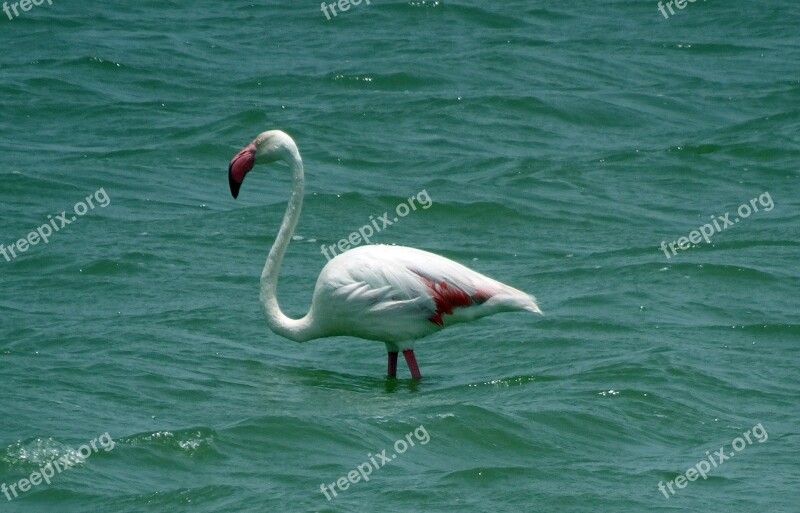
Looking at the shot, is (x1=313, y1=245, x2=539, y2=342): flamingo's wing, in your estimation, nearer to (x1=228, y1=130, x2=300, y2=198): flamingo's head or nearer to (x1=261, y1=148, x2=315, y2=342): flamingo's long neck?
(x1=261, y1=148, x2=315, y2=342): flamingo's long neck

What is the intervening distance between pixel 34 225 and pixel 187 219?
1.39 m

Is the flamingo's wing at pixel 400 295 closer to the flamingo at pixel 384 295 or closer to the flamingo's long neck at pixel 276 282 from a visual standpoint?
the flamingo at pixel 384 295

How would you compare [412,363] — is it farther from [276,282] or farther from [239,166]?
[239,166]

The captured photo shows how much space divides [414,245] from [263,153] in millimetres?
3606

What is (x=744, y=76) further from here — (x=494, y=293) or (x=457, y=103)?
(x=494, y=293)

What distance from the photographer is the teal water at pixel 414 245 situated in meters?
7.83

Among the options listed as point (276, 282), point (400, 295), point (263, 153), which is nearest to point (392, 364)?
point (400, 295)

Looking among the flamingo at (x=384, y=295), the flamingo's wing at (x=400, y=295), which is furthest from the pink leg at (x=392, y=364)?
the flamingo's wing at (x=400, y=295)

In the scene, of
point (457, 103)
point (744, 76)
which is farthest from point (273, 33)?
point (744, 76)

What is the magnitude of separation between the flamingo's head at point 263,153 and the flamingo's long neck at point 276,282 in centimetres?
4

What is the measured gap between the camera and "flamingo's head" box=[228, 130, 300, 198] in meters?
9.70

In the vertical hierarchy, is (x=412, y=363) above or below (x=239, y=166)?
below

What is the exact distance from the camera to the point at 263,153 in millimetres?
9773

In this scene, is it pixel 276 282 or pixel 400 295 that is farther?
pixel 276 282
